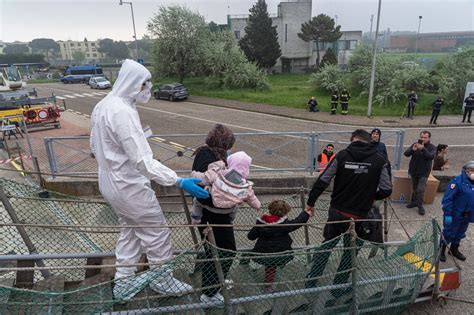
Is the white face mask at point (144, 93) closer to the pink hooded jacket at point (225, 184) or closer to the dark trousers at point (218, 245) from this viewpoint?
the pink hooded jacket at point (225, 184)

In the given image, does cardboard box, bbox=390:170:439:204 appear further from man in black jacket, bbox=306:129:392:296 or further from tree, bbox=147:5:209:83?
tree, bbox=147:5:209:83

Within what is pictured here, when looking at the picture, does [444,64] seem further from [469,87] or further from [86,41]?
[86,41]

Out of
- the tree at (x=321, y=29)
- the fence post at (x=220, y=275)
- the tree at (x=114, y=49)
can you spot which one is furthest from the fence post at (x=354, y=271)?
the tree at (x=114, y=49)

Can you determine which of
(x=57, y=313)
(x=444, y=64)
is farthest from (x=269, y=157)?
(x=444, y=64)

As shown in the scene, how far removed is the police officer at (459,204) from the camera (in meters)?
4.46

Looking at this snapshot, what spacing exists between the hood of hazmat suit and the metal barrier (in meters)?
3.67

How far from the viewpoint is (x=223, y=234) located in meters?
3.18

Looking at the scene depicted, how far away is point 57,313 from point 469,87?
20.2 m

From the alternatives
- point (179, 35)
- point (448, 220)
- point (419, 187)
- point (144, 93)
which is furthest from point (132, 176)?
point (179, 35)

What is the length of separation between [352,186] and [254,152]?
24.6 feet

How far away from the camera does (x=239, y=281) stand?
10.7 feet

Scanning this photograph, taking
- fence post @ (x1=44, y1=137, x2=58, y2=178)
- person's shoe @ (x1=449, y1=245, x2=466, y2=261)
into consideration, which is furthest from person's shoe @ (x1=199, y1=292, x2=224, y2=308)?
fence post @ (x1=44, y1=137, x2=58, y2=178)

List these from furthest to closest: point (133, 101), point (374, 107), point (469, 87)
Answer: point (374, 107), point (469, 87), point (133, 101)

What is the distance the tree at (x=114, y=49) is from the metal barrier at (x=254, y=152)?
10788cm
